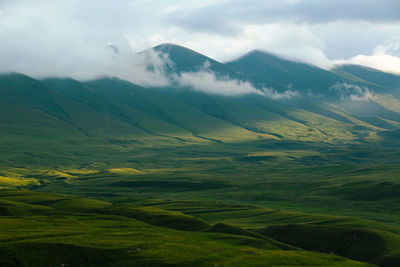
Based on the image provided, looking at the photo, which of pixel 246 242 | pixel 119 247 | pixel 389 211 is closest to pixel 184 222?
pixel 246 242

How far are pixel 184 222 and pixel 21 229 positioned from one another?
48.0m

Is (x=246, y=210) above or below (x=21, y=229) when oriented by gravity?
below

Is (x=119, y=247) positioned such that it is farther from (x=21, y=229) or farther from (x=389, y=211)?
(x=389, y=211)

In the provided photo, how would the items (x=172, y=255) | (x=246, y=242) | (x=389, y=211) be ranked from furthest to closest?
(x=389, y=211), (x=246, y=242), (x=172, y=255)

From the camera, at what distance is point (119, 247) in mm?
71188

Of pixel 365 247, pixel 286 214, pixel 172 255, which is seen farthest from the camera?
pixel 286 214

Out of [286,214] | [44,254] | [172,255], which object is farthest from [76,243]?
[286,214]

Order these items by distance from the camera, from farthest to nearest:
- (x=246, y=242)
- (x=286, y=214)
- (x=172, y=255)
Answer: (x=286, y=214), (x=246, y=242), (x=172, y=255)

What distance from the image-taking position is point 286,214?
154 meters

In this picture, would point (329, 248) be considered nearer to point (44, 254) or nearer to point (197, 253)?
point (197, 253)

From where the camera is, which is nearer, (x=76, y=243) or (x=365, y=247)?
(x=76, y=243)

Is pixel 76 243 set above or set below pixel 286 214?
above

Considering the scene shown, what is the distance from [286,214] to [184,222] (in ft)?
148

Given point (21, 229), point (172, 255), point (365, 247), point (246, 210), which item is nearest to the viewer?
point (172, 255)
